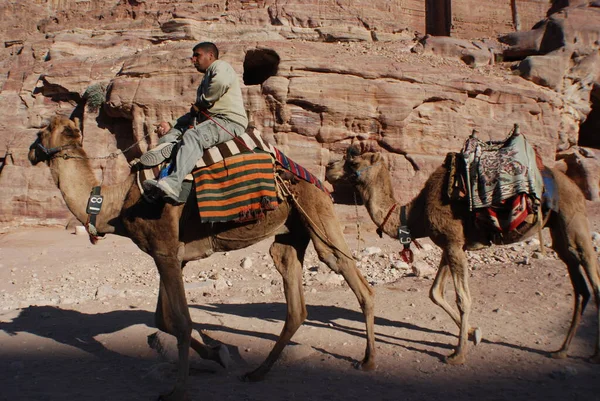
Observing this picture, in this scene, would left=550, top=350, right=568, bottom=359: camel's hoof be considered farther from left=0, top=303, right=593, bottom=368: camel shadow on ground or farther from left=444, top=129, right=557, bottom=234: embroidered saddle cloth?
left=444, top=129, right=557, bottom=234: embroidered saddle cloth

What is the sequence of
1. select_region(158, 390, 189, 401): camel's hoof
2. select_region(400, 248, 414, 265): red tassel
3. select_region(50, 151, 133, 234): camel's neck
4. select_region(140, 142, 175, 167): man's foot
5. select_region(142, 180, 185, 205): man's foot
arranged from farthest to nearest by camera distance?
1. select_region(400, 248, 414, 265): red tassel
2. select_region(50, 151, 133, 234): camel's neck
3. select_region(140, 142, 175, 167): man's foot
4. select_region(142, 180, 185, 205): man's foot
5. select_region(158, 390, 189, 401): camel's hoof

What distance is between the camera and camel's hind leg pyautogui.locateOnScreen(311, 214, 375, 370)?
4.82 m

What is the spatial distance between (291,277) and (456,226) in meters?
1.97

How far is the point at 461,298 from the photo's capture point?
5.27m

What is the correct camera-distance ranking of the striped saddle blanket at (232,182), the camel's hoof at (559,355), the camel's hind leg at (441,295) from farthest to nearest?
the camel's hind leg at (441,295)
the camel's hoof at (559,355)
the striped saddle blanket at (232,182)

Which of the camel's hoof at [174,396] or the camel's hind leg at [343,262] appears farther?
the camel's hind leg at [343,262]

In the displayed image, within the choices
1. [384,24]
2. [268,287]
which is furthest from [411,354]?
[384,24]

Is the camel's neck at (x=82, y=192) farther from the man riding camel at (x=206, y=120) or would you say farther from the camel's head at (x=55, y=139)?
the man riding camel at (x=206, y=120)

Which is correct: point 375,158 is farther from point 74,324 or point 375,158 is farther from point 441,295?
point 74,324

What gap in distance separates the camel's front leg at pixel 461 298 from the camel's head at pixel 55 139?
424 cm

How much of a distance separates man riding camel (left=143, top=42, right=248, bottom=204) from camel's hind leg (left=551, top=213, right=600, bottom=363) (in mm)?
3837

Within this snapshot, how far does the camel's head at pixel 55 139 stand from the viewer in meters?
4.83

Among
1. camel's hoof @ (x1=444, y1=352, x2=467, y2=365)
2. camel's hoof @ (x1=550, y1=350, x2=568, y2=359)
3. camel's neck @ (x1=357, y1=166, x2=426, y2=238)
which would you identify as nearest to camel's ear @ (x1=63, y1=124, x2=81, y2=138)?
camel's neck @ (x1=357, y1=166, x2=426, y2=238)

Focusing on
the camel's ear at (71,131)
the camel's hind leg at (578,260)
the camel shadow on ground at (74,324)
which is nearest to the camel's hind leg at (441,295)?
the camel's hind leg at (578,260)
